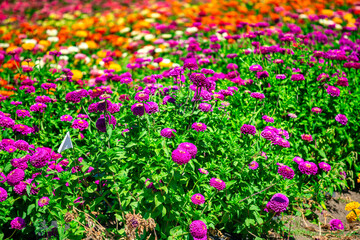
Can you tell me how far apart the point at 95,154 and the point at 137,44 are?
16.1 feet

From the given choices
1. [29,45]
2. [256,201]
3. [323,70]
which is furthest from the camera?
[29,45]

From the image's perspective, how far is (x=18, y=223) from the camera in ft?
9.00

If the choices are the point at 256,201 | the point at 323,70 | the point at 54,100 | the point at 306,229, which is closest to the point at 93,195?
the point at 54,100

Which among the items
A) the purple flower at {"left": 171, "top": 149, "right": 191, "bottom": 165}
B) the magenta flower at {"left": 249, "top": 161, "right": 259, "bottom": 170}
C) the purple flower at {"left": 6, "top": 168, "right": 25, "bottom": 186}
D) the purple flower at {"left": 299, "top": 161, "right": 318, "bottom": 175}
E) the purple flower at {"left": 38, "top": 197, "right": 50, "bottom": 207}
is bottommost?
the purple flower at {"left": 38, "top": 197, "right": 50, "bottom": 207}

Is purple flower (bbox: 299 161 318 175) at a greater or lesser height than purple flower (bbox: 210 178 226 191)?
lesser

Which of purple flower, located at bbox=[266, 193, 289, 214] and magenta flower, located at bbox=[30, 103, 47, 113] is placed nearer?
purple flower, located at bbox=[266, 193, 289, 214]

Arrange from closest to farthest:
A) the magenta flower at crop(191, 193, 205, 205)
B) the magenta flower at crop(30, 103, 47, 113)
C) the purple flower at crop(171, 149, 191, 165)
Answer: the purple flower at crop(171, 149, 191, 165) → the magenta flower at crop(191, 193, 205, 205) → the magenta flower at crop(30, 103, 47, 113)

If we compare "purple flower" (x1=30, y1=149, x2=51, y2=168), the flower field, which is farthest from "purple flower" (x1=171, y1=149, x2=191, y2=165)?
"purple flower" (x1=30, y1=149, x2=51, y2=168)

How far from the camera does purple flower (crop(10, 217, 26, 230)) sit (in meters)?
2.73

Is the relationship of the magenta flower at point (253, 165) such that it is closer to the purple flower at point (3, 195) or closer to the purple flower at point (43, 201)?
the purple flower at point (43, 201)

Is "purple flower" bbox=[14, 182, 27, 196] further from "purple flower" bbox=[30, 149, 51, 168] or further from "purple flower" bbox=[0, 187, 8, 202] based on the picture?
"purple flower" bbox=[30, 149, 51, 168]

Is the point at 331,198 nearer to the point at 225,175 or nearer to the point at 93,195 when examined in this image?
the point at 225,175

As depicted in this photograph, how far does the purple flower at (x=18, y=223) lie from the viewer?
8.95ft

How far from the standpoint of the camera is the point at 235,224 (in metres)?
3.08
